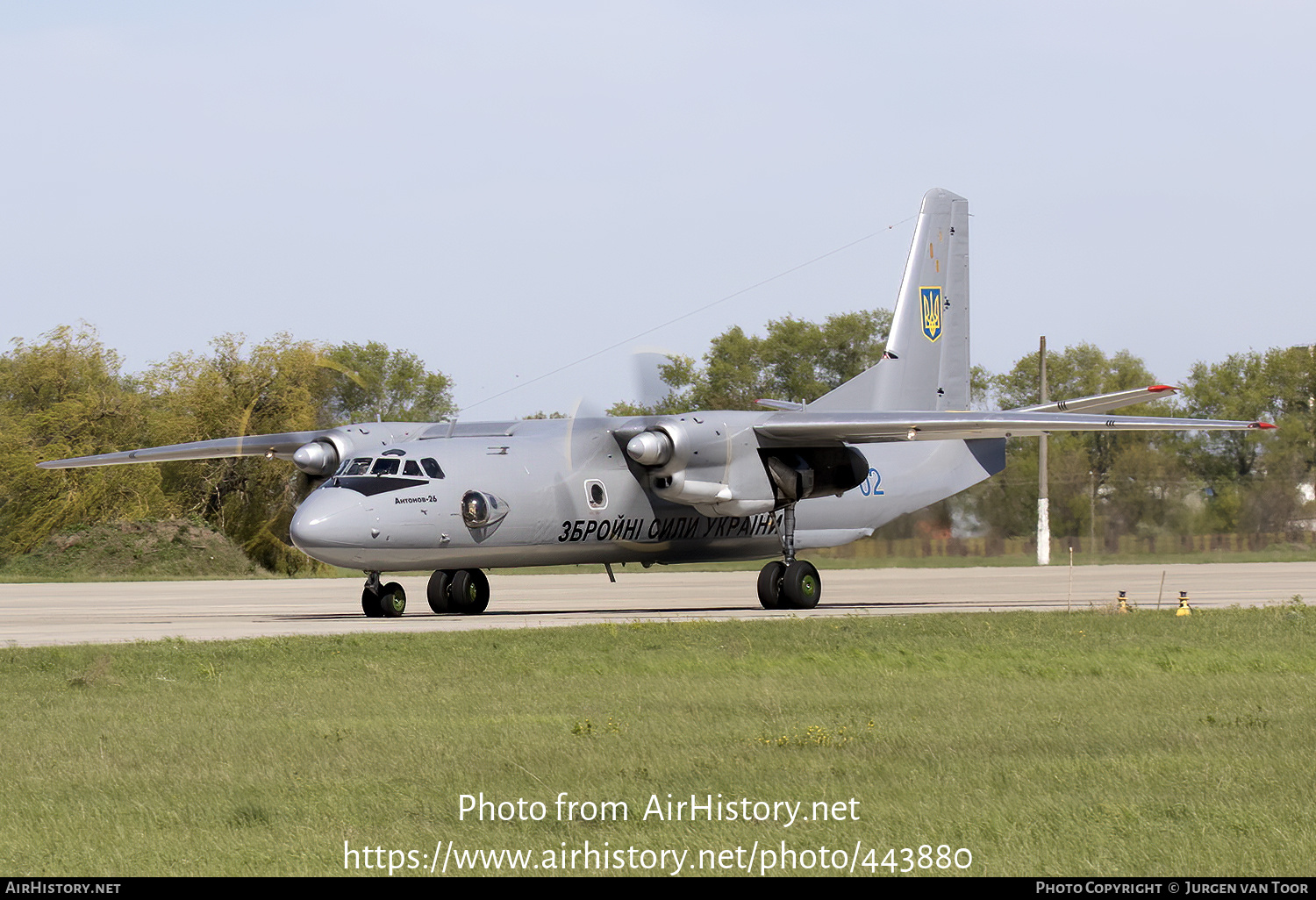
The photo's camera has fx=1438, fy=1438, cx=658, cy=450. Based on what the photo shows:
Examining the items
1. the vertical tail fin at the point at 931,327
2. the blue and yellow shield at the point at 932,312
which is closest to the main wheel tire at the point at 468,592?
the vertical tail fin at the point at 931,327

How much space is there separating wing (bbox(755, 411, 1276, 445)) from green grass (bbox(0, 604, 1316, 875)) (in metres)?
6.46

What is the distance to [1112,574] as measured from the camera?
125ft

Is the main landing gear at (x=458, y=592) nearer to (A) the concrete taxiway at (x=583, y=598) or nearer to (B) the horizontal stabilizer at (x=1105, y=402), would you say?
(A) the concrete taxiway at (x=583, y=598)

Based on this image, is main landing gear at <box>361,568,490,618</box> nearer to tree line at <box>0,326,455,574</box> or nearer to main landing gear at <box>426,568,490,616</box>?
main landing gear at <box>426,568,490,616</box>

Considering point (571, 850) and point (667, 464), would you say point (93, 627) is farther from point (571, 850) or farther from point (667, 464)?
point (571, 850)

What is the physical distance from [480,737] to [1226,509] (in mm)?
43392

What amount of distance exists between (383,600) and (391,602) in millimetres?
158

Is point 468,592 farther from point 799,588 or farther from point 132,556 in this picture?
point 132,556

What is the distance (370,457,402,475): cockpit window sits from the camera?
21.8 m

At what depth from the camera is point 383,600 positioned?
906 inches

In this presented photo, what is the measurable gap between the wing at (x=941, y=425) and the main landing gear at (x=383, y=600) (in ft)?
21.5

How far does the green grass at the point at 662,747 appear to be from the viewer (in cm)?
706

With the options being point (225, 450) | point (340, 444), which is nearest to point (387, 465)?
point (340, 444)
